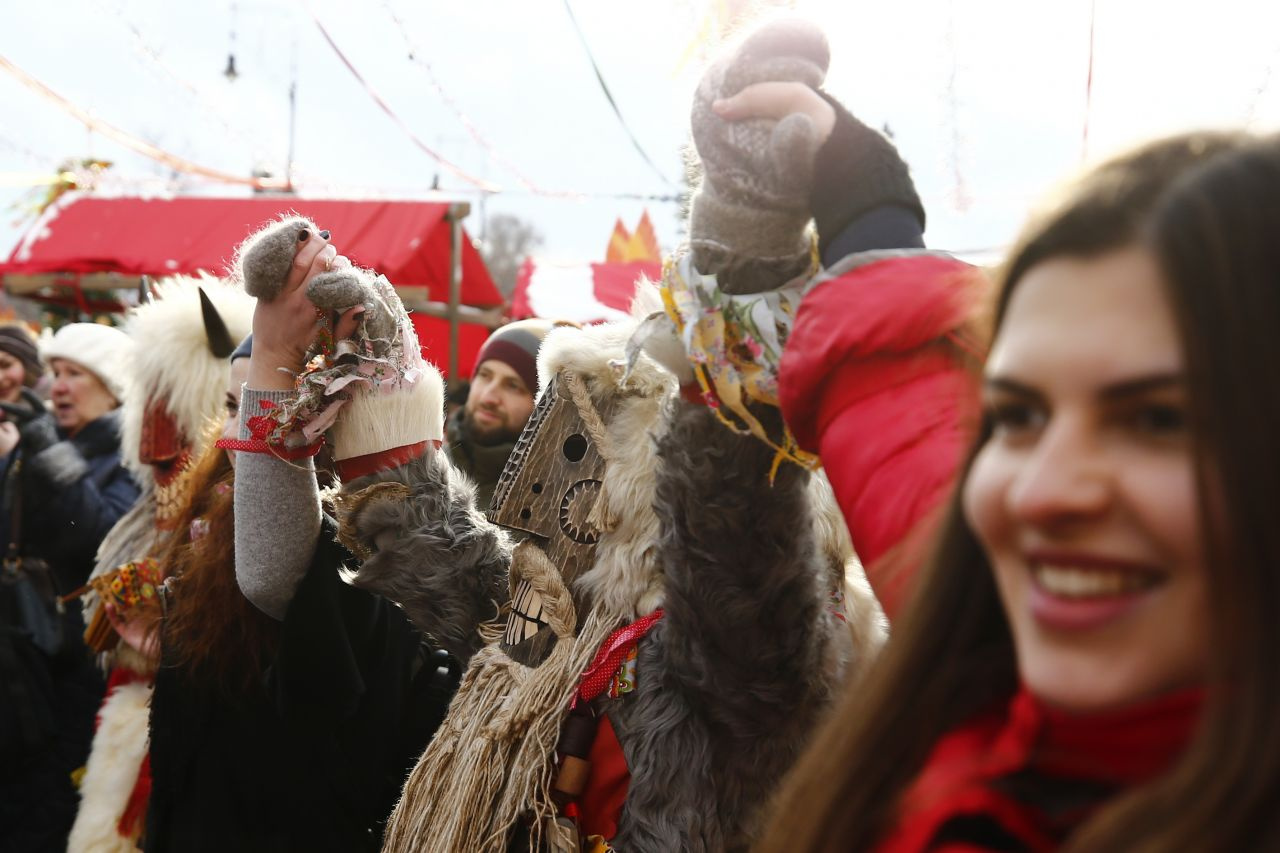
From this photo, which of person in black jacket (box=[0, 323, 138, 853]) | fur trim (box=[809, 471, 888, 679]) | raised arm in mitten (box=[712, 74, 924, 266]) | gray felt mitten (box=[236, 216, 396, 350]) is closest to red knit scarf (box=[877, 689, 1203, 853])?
raised arm in mitten (box=[712, 74, 924, 266])

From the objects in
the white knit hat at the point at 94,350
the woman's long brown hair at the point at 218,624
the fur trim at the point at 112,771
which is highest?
the white knit hat at the point at 94,350

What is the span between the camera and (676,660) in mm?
1522

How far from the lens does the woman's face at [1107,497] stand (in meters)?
0.60

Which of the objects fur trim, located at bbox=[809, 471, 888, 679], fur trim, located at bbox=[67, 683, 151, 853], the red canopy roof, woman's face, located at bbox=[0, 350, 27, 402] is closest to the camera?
fur trim, located at bbox=[809, 471, 888, 679]

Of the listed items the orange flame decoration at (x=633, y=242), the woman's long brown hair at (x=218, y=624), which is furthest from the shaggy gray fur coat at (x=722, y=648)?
the orange flame decoration at (x=633, y=242)

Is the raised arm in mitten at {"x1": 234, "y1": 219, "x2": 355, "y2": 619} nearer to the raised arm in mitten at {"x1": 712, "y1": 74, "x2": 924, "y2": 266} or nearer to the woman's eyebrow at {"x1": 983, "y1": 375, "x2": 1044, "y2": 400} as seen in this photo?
the raised arm in mitten at {"x1": 712, "y1": 74, "x2": 924, "y2": 266}

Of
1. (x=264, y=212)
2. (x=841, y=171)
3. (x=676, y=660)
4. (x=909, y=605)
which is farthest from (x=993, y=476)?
(x=264, y=212)

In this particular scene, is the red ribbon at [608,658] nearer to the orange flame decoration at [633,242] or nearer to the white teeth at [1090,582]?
the white teeth at [1090,582]

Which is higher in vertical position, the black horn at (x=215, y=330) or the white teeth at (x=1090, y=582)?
the black horn at (x=215, y=330)

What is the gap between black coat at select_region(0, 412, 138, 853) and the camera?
3340 millimetres

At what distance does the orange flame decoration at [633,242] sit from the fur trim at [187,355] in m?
6.91

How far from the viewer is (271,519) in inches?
73.3

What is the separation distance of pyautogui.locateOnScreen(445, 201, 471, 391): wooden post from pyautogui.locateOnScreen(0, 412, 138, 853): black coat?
295 cm

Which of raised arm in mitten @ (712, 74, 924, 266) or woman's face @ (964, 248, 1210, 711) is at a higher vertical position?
raised arm in mitten @ (712, 74, 924, 266)
